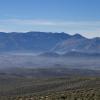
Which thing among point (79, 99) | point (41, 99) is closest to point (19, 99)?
point (41, 99)

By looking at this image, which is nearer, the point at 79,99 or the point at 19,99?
the point at 79,99

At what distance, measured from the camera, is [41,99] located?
33.7m

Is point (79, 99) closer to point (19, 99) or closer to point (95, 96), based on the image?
point (95, 96)

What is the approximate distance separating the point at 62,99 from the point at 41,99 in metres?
2.17

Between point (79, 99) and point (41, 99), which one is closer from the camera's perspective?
point (79, 99)

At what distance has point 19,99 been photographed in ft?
118

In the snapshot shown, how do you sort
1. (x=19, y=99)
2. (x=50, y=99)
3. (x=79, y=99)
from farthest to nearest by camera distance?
(x=19, y=99) → (x=50, y=99) → (x=79, y=99)

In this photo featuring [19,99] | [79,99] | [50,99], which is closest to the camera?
[79,99]

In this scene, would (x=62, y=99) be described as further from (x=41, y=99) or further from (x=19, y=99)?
(x=19, y=99)

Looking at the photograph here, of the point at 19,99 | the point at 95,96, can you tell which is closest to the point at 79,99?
the point at 95,96

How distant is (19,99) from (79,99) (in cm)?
748

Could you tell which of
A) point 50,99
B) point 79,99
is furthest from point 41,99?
point 79,99

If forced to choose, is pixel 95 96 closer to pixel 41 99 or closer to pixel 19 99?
pixel 41 99

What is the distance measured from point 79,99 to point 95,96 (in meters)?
1.77
